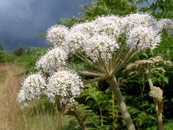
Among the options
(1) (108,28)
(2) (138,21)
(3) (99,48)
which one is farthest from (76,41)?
(2) (138,21)

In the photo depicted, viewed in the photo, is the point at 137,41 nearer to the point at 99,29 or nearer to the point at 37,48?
the point at 99,29

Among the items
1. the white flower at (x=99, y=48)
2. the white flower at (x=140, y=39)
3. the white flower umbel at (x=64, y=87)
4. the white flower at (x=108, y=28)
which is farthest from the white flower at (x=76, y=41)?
the white flower at (x=140, y=39)

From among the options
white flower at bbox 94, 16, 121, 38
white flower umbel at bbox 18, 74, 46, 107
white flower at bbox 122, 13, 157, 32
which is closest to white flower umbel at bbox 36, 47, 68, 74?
white flower umbel at bbox 18, 74, 46, 107

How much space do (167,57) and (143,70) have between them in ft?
4.50

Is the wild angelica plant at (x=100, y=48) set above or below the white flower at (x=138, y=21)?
below

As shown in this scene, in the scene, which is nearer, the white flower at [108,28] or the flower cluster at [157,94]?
the flower cluster at [157,94]

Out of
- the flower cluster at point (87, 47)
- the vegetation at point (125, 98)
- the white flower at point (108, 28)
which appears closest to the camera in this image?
the flower cluster at point (87, 47)

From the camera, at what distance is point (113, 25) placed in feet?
6.26

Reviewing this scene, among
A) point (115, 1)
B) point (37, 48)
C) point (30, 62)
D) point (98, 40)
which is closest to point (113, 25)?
point (98, 40)

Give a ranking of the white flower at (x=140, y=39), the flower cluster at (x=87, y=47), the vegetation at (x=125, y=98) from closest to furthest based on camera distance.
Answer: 1. the flower cluster at (x=87, y=47)
2. the white flower at (x=140, y=39)
3. the vegetation at (x=125, y=98)

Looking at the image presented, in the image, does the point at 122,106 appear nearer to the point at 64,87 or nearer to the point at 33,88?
the point at 64,87

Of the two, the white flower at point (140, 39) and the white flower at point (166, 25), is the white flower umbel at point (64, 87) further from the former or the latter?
the white flower at point (166, 25)

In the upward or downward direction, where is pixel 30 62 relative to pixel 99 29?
upward

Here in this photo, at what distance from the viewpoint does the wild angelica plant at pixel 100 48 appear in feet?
5.20
